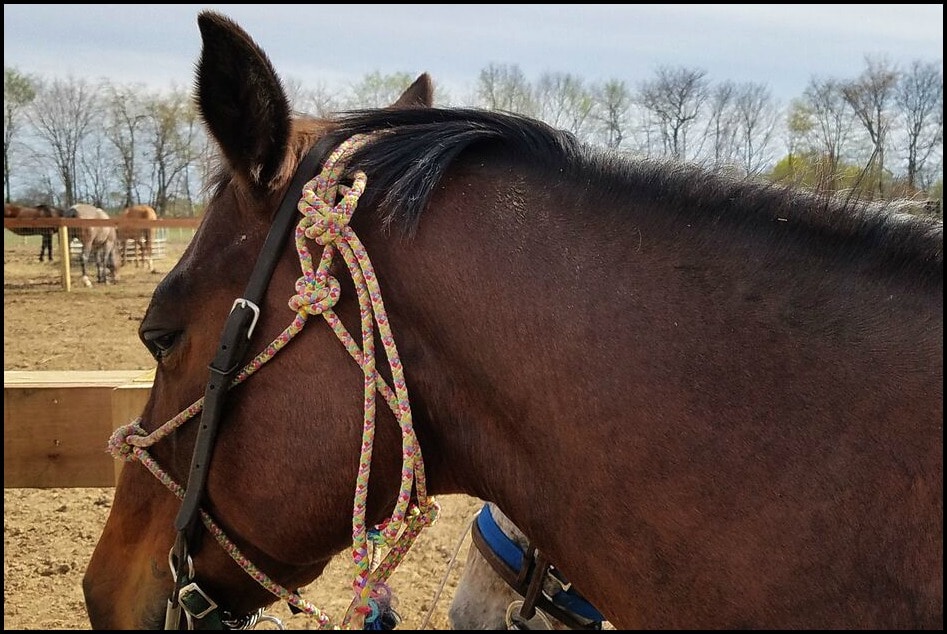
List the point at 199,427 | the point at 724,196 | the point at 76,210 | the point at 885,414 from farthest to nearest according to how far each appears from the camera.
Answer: the point at 76,210
the point at 199,427
the point at 724,196
the point at 885,414

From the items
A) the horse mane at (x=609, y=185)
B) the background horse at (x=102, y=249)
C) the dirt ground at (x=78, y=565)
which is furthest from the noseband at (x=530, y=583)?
the background horse at (x=102, y=249)

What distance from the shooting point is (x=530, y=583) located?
6.66ft

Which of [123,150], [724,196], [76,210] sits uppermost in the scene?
[724,196]

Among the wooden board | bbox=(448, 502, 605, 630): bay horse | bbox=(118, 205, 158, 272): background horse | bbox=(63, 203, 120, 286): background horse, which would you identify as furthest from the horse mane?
bbox=(118, 205, 158, 272): background horse

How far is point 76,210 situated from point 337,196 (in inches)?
899

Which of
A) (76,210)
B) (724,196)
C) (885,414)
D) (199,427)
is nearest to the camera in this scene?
(885,414)

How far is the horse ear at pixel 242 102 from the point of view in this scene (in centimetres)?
133

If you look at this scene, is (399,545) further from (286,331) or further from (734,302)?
(734,302)

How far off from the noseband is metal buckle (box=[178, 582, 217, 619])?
0.89 meters

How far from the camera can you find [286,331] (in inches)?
53.4

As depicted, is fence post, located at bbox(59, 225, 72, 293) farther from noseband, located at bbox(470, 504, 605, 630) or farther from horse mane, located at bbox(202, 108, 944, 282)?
horse mane, located at bbox(202, 108, 944, 282)

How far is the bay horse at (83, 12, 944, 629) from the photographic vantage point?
1117mm

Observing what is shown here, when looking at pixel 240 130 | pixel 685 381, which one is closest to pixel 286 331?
pixel 240 130

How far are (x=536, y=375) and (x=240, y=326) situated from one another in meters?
0.59
